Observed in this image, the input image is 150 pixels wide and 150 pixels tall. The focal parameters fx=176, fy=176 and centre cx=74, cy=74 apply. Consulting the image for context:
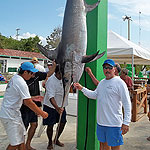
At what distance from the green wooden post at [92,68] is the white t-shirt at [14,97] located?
978 mm

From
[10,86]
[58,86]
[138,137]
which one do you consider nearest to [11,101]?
[10,86]

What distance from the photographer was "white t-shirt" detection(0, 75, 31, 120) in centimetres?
210

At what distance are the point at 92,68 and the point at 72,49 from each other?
88 cm

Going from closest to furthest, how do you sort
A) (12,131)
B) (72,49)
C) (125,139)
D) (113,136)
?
(72,49), (113,136), (12,131), (125,139)

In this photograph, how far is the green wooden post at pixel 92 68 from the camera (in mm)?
2641

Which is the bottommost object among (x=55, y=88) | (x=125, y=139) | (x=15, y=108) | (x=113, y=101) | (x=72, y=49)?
(x=125, y=139)

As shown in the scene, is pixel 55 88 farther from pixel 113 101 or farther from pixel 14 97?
pixel 113 101

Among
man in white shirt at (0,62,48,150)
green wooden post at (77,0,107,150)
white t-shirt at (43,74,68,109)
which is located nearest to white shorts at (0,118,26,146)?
man in white shirt at (0,62,48,150)

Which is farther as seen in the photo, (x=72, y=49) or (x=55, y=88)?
(x=55, y=88)

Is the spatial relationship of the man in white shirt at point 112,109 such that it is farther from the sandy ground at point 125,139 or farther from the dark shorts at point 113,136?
the sandy ground at point 125,139

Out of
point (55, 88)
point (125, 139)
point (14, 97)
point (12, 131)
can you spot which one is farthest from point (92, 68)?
point (125, 139)

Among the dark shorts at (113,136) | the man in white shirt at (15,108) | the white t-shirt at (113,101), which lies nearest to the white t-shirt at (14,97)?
the man in white shirt at (15,108)

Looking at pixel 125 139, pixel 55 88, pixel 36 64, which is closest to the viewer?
pixel 55 88

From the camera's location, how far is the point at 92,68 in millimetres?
2672
